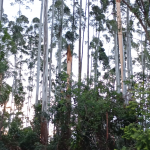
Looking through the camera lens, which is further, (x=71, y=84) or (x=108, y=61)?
(x=108, y=61)

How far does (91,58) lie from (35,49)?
243 inches

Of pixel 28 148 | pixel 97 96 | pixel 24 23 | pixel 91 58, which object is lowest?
pixel 28 148

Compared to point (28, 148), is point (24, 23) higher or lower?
higher

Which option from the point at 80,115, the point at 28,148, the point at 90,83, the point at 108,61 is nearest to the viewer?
the point at 80,115

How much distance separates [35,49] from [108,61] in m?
7.42

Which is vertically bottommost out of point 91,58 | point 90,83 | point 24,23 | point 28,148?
point 28,148

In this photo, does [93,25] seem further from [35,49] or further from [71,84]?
[71,84]

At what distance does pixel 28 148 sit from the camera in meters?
10.9

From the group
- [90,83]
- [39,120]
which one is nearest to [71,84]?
[90,83]

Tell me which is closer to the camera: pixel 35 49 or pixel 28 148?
pixel 28 148

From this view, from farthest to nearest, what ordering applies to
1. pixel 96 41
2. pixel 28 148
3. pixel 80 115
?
1. pixel 96 41
2. pixel 28 148
3. pixel 80 115

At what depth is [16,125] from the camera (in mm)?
11391

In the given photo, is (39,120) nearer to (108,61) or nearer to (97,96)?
(97,96)

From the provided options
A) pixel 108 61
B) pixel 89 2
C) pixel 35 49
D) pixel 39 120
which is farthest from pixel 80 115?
pixel 35 49
